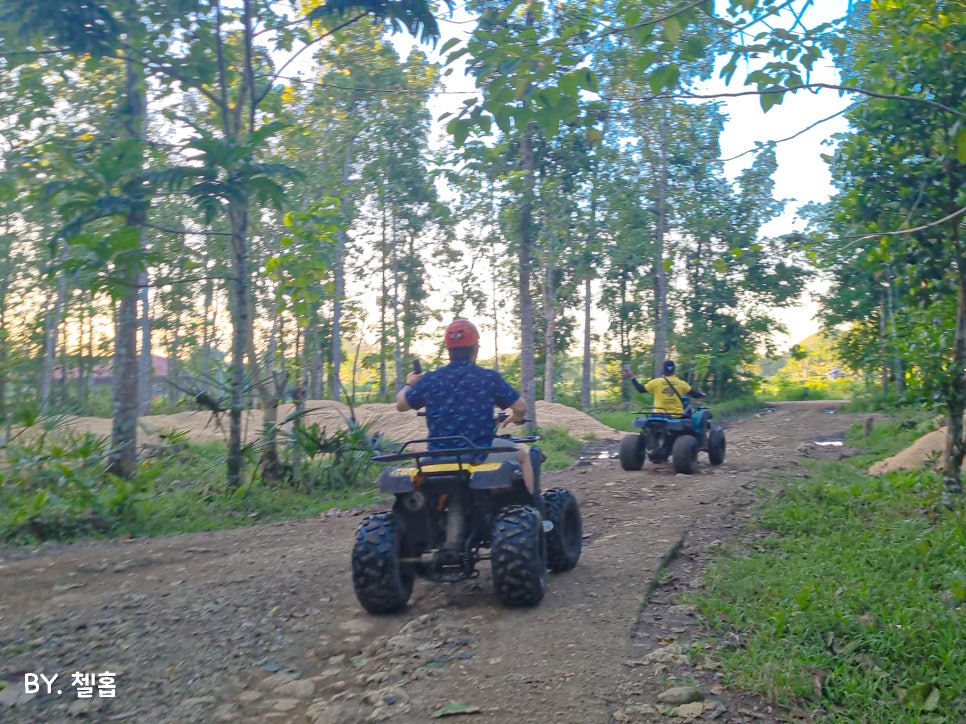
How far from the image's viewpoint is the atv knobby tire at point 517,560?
513cm

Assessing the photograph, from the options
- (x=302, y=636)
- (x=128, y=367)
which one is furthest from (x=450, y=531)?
(x=128, y=367)

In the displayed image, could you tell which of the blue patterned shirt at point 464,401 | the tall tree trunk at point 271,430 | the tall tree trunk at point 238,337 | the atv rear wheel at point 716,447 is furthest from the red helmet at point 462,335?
the atv rear wheel at point 716,447

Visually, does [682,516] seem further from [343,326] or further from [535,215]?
[343,326]

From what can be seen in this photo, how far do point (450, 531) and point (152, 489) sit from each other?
6.54 m

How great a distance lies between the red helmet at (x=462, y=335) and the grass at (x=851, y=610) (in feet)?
7.51

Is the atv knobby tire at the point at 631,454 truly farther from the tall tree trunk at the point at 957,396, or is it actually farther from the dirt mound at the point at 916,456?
the tall tree trunk at the point at 957,396

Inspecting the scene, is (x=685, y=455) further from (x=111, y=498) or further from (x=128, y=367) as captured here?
(x=128, y=367)

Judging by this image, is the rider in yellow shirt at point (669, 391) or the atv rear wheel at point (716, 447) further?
the atv rear wheel at point (716, 447)

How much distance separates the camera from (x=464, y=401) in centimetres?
564

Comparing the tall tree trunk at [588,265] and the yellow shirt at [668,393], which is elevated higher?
the tall tree trunk at [588,265]

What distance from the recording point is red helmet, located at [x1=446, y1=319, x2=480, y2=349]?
5.76m

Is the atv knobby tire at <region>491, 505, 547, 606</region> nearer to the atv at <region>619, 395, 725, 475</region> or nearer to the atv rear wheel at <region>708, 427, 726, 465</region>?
the atv at <region>619, 395, 725, 475</region>

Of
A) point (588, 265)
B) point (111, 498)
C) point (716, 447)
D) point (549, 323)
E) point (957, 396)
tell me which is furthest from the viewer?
point (549, 323)

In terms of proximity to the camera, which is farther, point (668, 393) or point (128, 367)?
point (668, 393)
